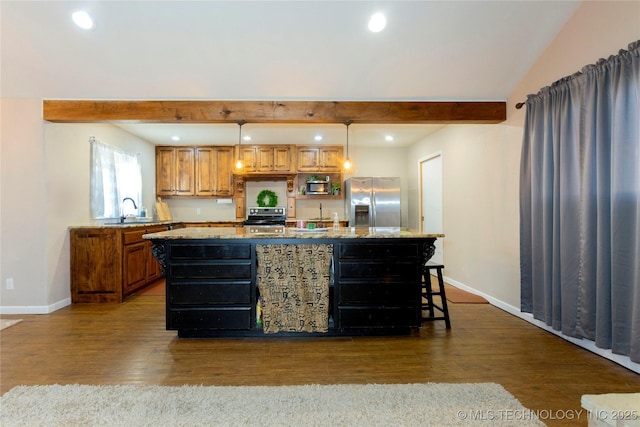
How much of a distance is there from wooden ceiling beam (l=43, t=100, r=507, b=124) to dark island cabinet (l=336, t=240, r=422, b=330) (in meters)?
1.60

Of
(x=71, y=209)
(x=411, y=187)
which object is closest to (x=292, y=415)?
(x=71, y=209)

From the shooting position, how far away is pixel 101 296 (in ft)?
13.5

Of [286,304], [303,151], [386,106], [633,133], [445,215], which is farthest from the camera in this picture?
[303,151]

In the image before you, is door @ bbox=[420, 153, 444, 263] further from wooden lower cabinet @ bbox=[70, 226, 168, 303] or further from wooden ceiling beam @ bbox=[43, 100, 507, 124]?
wooden lower cabinet @ bbox=[70, 226, 168, 303]

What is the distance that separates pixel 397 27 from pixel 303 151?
11.6 feet

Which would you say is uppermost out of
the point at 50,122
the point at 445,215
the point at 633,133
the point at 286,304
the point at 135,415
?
the point at 50,122

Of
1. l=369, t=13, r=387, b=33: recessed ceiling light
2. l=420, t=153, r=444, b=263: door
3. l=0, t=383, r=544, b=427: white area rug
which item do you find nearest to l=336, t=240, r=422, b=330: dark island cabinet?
l=0, t=383, r=544, b=427: white area rug

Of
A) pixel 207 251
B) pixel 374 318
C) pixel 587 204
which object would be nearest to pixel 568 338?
pixel 587 204

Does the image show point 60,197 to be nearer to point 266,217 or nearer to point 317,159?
point 266,217

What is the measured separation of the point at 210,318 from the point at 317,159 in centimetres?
407

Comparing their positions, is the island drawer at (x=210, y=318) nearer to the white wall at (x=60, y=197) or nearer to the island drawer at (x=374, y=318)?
the island drawer at (x=374, y=318)

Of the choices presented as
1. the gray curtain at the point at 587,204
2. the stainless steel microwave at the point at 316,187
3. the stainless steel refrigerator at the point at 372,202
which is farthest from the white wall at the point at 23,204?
the gray curtain at the point at 587,204

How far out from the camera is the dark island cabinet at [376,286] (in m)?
2.97

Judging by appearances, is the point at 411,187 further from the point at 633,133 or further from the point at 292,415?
the point at 292,415
